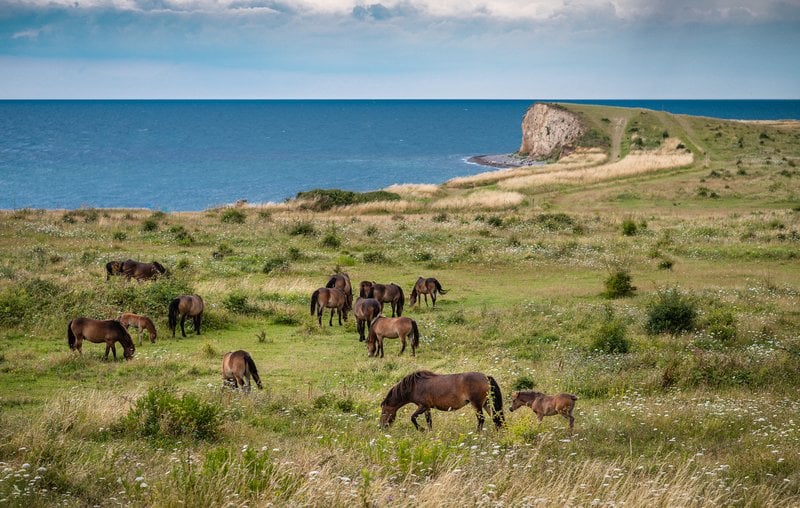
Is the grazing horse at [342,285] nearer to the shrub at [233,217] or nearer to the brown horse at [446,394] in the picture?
the brown horse at [446,394]

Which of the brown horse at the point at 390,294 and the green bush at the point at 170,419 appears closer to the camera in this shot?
the green bush at the point at 170,419

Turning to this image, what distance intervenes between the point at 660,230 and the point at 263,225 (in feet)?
83.7

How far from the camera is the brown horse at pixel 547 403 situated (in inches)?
506

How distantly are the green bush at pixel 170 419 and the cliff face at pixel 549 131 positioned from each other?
355 ft

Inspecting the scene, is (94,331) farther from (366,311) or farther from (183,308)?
(366,311)

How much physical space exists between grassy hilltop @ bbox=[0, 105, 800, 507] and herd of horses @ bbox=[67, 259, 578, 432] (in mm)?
448

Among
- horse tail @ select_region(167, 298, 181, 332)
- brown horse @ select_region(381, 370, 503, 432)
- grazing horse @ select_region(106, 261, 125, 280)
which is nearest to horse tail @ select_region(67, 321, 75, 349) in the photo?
horse tail @ select_region(167, 298, 181, 332)

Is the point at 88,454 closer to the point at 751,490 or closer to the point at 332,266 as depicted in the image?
the point at 751,490

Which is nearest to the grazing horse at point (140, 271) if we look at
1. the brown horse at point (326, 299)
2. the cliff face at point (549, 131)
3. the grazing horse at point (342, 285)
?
the grazing horse at point (342, 285)

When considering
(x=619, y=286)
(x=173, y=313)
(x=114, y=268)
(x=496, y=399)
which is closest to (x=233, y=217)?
(x=114, y=268)

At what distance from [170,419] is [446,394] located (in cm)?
451

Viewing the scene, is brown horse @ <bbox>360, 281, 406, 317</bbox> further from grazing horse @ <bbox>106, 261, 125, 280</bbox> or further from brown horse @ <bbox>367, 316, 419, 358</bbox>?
grazing horse @ <bbox>106, 261, 125, 280</bbox>

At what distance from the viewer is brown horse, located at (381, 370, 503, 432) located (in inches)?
482

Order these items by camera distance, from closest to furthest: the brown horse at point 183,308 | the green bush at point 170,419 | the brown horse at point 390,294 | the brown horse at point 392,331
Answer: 1. the green bush at point 170,419
2. the brown horse at point 392,331
3. the brown horse at point 183,308
4. the brown horse at point 390,294
